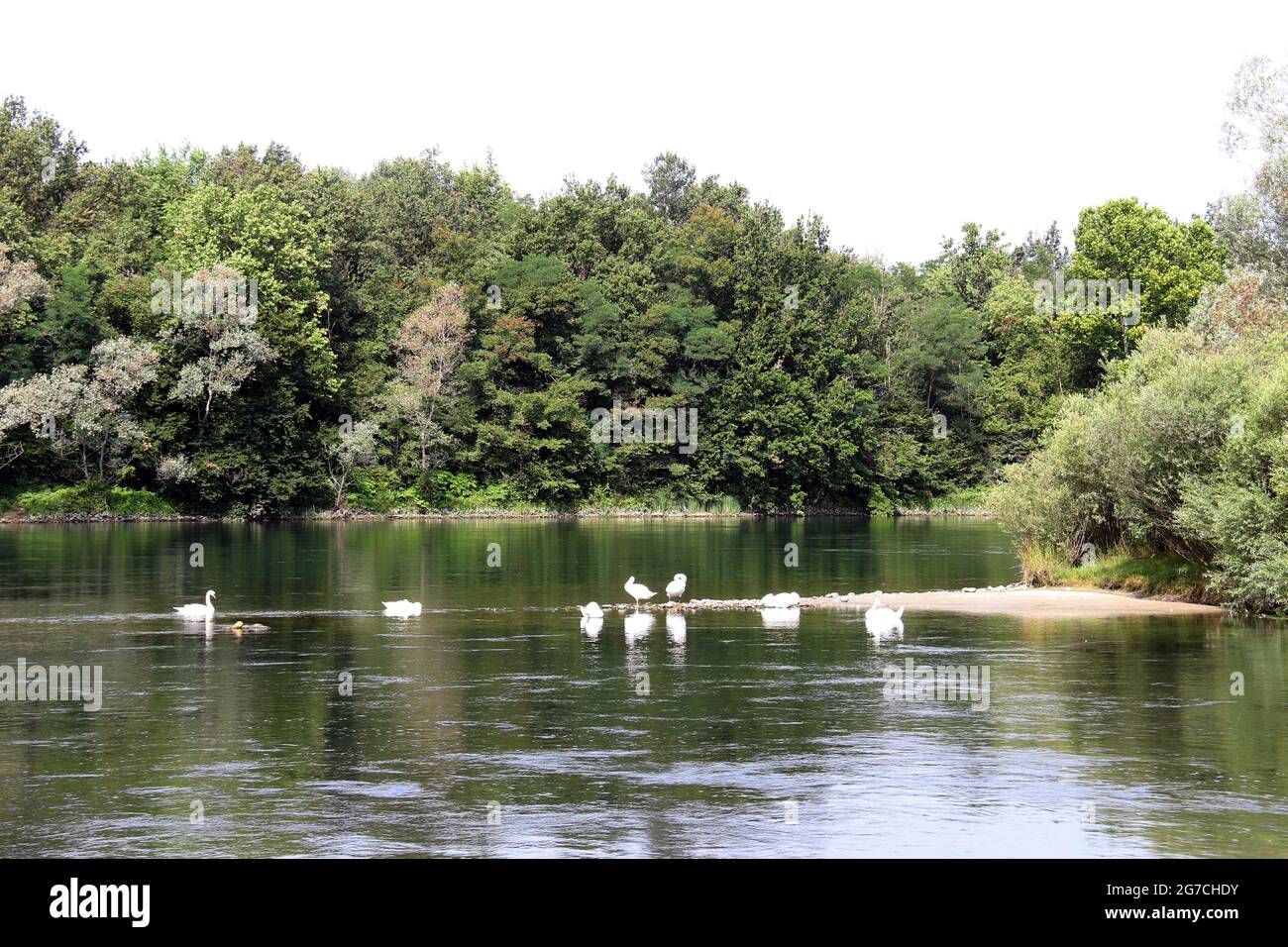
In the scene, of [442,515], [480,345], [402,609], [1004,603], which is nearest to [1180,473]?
[1004,603]

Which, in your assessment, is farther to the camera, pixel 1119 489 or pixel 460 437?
pixel 460 437

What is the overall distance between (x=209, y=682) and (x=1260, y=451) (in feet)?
86.6

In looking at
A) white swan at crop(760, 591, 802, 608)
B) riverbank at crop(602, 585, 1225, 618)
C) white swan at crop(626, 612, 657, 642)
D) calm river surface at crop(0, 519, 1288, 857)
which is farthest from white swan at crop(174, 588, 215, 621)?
white swan at crop(760, 591, 802, 608)

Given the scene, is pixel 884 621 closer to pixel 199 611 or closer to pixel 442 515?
pixel 199 611

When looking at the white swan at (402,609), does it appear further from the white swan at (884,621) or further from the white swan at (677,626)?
the white swan at (884,621)

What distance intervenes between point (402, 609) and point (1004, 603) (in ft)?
55.1

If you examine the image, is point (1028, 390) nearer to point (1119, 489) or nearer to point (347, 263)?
point (347, 263)

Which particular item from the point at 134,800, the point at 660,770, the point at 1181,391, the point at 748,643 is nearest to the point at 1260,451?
the point at 1181,391

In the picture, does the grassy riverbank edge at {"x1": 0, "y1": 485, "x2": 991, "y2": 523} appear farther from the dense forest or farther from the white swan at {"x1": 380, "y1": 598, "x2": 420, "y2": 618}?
the white swan at {"x1": 380, "y1": 598, "x2": 420, "y2": 618}

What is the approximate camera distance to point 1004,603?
40250 millimetres

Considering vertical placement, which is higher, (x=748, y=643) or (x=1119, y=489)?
(x=1119, y=489)

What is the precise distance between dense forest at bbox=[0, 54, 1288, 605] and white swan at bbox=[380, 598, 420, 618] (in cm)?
4538

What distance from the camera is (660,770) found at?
65.0 ft

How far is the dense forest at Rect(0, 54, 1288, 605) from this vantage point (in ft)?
292
